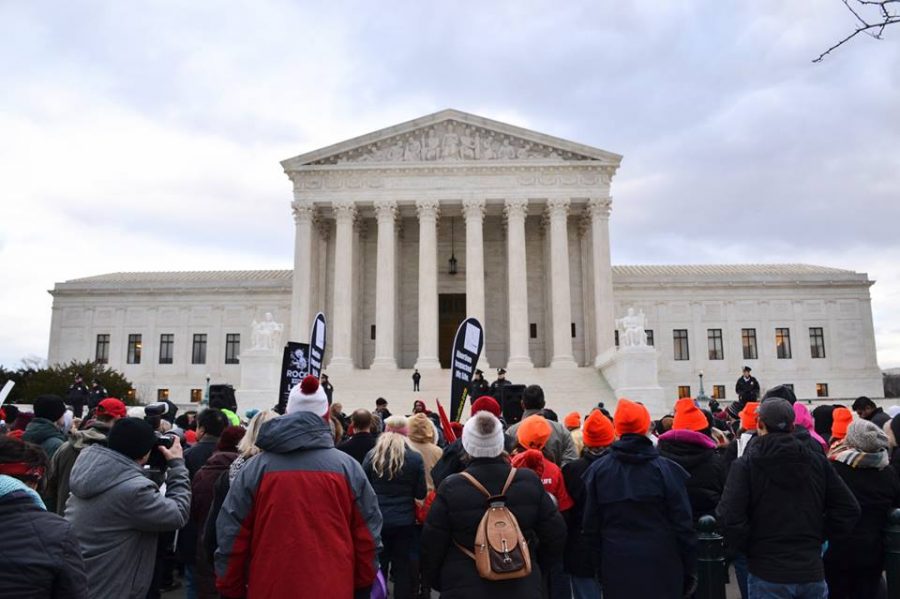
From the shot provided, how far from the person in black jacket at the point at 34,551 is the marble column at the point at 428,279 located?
126ft

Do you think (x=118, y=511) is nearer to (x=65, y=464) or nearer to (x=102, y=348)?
(x=65, y=464)

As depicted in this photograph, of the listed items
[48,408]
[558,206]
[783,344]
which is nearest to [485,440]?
[48,408]

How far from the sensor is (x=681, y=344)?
5238 centimetres

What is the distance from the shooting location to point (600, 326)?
141 ft

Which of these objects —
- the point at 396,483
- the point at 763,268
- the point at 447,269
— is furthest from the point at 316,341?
the point at 763,268

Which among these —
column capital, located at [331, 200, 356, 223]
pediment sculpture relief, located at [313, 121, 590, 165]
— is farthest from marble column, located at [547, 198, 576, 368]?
column capital, located at [331, 200, 356, 223]

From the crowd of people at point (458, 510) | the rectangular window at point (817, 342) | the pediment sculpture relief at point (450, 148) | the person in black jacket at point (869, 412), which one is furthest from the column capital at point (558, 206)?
the crowd of people at point (458, 510)

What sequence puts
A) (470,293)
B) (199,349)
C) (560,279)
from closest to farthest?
1. (470,293)
2. (560,279)
3. (199,349)

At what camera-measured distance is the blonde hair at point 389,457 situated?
7.37 m

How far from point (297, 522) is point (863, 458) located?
499 cm

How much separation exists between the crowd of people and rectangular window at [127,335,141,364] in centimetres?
4953

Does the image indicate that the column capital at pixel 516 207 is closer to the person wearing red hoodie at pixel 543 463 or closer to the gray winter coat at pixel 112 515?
the person wearing red hoodie at pixel 543 463

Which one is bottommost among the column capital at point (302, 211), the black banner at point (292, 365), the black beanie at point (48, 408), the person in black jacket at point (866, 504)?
the person in black jacket at point (866, 504)

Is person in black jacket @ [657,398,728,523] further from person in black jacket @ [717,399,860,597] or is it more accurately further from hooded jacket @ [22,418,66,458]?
hooded jacket @ [22,418,66,458]
